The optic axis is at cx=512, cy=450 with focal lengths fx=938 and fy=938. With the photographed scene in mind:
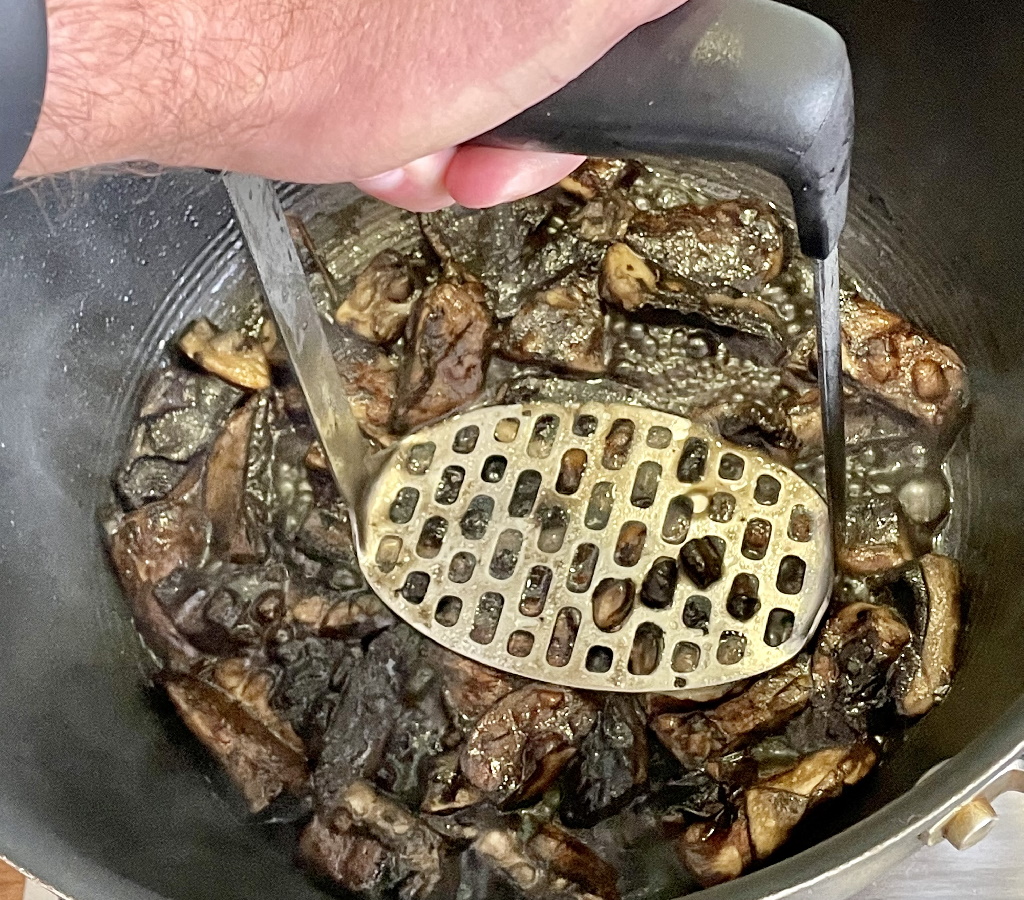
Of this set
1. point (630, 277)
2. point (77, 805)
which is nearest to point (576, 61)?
point (630, 277)

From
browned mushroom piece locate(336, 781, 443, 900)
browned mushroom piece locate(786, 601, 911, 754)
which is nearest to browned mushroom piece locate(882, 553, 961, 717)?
browned mushroom piece locate(786, 601, 911, 754)

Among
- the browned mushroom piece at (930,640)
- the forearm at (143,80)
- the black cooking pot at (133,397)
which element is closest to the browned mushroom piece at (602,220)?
the black cooking pot at (133,397)

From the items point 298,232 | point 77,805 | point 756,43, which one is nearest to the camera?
point 756,43

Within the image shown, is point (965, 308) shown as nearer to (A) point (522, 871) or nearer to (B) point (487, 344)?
(B) point (487, 344)

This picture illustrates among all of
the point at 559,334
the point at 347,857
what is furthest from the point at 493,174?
the point at 347,857

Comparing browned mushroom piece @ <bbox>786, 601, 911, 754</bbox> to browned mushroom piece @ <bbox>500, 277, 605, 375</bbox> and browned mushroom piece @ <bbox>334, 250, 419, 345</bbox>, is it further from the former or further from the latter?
browned mushroom piece @ <bbox>334, 250, 419, 345</bbox>

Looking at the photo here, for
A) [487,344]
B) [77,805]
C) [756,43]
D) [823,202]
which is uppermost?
[756,43]
